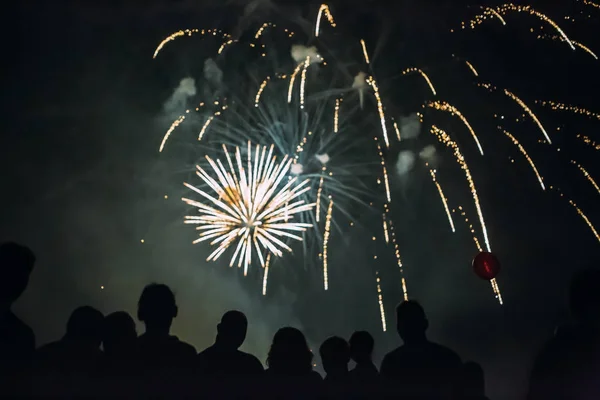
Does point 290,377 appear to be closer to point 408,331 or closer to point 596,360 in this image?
point 408,331

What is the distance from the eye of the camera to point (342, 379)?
3.66 metres

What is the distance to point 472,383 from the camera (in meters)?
3.34

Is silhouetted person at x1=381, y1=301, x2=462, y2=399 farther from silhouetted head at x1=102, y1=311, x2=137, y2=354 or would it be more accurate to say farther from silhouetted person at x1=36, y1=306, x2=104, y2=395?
silhouetted person at x1=36, y1=306, x2=104, y2=395

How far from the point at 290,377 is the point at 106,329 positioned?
1215mm

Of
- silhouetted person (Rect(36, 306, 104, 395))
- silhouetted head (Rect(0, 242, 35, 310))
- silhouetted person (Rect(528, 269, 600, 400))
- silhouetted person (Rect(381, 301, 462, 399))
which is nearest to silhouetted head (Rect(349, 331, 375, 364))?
silhouetted person (Rect(381, 301, 462, 399))

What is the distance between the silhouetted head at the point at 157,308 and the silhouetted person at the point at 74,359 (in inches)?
10.9

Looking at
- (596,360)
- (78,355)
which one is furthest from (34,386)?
(596,360)

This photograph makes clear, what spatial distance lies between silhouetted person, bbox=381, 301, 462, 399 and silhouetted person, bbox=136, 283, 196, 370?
128 cm

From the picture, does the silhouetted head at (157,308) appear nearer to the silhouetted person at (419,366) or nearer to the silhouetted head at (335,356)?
the silhouetted head at (335,356)

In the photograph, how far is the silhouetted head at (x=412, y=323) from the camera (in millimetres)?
3553

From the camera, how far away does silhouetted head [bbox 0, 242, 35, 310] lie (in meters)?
3.33

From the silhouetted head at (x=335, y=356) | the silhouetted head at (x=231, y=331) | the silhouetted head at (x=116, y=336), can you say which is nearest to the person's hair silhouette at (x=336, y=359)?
the silhouetted head at (x=335, y=356)

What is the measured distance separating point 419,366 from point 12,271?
8.46 feet

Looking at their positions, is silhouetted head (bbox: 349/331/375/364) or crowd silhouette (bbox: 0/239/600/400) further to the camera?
silhouetted head (bbox: 349/331/375/364)
